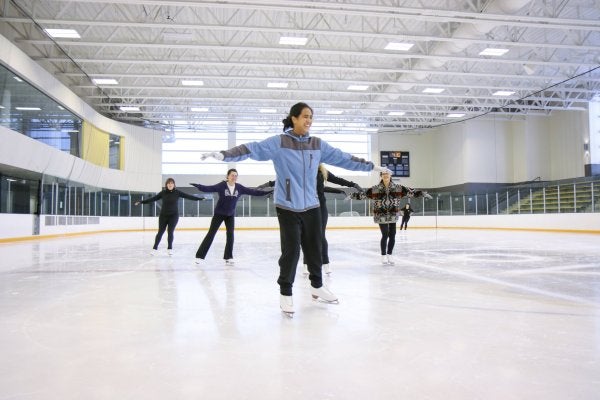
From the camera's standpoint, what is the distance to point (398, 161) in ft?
103

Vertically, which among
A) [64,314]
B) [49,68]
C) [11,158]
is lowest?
[64,314]

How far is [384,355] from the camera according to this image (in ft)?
6.98

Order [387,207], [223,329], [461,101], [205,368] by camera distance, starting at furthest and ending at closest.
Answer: [461,101] < [387,207] < [223,329] < [205,368]

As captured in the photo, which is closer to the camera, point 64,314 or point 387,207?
point 64,314

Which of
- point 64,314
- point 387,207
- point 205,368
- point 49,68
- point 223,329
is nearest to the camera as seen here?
point 205,368

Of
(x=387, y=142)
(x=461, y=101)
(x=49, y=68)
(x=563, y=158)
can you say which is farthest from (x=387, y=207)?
(x=387, y=142)

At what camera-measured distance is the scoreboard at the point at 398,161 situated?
31.2 m

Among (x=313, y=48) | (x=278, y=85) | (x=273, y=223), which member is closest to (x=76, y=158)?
(x=278, y=85)

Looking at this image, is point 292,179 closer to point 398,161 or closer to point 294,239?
point 294,239

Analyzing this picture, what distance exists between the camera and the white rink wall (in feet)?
48.5

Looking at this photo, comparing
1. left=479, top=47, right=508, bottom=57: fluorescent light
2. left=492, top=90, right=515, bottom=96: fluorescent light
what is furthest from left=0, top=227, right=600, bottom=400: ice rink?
left=492, top=90, right=515, bottom=96: fluorescent light

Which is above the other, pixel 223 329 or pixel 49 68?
pixel 49 68

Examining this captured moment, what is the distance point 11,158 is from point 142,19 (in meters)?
5.66

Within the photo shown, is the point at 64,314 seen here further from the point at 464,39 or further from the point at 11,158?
the point at 464,39
